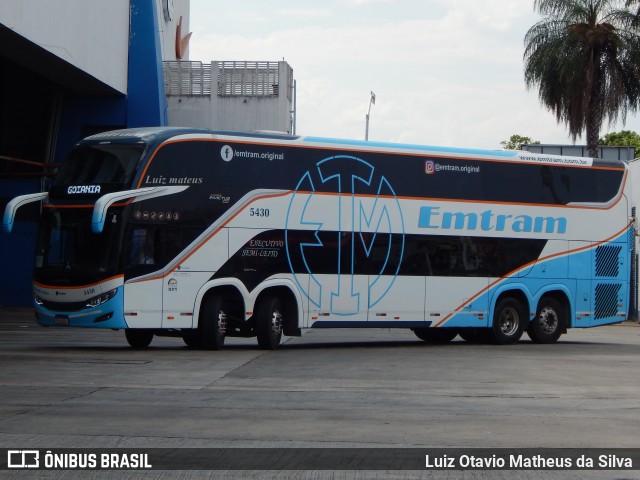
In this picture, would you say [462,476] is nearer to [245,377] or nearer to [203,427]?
[203,427]

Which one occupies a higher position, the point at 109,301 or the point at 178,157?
the point at 178,157

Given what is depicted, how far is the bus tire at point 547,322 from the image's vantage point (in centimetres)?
2534

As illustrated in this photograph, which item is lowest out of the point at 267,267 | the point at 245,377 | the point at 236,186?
the point at 245,377

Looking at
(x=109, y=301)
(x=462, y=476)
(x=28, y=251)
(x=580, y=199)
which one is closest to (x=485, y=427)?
(x=462, y=476)

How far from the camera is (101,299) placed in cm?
1973

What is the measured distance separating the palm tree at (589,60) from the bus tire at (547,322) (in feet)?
71.9

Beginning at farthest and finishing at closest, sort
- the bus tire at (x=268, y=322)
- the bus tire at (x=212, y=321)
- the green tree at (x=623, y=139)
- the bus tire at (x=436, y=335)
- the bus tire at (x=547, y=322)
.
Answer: the green tree at (x=623, y=139)
the bus tire at (x=436, y=335)
the bus tire at (x=547, y=322)
the bus tire at (x=268, y=322)
the bus tire at (x=212, y=321)

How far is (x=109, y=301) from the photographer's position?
64.6 ft

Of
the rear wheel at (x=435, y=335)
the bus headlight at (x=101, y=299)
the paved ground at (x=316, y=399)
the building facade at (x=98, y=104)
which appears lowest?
the rear wheel at (x=435, y=335)

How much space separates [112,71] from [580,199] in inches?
740

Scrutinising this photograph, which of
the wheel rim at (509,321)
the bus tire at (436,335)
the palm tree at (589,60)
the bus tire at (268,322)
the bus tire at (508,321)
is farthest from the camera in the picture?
the palm tree at (589,60)

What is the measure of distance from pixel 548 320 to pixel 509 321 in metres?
1.14

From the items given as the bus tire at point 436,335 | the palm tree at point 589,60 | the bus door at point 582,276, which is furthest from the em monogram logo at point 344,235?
the palm tree at point 589,60

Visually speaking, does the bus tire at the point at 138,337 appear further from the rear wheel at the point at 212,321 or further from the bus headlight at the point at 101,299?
the bus headlight at the point at 101,299
